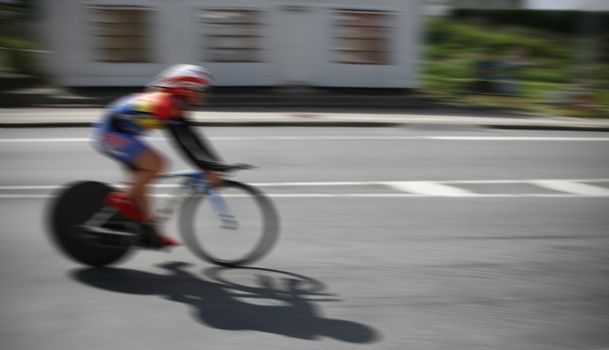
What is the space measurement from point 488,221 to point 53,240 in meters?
4.51

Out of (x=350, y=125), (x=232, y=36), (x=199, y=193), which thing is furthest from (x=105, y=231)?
(x=232, y=36)

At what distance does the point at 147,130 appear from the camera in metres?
5.71

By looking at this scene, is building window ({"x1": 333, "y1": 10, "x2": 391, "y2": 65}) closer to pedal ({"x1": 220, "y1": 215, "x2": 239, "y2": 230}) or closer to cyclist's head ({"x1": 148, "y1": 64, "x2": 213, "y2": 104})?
pedal ({"x1": 220, "y1": 215, "x2": 239, "y2": 230})

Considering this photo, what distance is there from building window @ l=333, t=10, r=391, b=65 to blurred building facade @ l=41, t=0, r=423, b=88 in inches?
1.0

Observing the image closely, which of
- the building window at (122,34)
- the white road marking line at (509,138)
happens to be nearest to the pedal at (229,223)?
the white road marking line at (509,138)

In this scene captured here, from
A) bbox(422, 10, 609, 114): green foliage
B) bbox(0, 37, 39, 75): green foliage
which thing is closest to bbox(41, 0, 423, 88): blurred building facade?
bbox(0, 37, 39, 75): green foliage

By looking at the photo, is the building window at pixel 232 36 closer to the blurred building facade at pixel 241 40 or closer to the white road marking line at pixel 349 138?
the blurred building facade at pixel 241 40

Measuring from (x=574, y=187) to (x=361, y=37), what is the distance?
9658 millimetres

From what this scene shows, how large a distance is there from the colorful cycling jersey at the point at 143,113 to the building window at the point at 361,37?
13.0 meters

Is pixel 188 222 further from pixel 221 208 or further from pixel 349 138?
pixel 349 138

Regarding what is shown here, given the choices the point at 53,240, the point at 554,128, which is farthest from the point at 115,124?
the point at 554,128

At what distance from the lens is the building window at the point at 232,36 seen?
1773cm

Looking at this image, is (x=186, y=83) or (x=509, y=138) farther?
(x=509, y=138)

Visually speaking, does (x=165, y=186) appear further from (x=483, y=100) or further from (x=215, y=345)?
(x=483, y=100)
